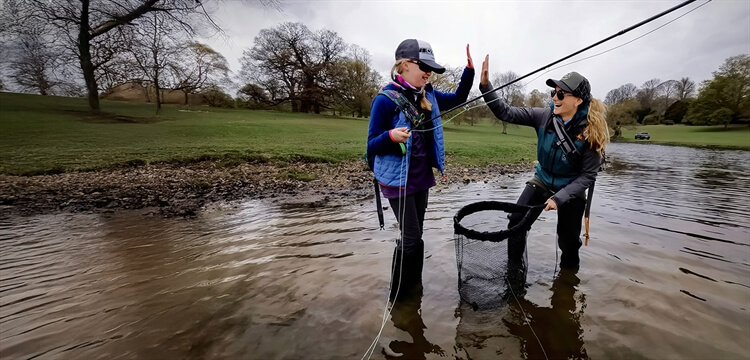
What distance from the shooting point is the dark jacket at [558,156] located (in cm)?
311

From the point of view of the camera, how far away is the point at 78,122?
20.5 meters

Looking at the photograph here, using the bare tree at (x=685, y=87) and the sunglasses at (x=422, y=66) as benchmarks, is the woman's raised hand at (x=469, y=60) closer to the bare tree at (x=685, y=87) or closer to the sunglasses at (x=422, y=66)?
the sunglasses at (x=422, y=66)

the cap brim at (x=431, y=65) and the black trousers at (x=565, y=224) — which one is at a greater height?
the cap brim at (x=431, y=65)

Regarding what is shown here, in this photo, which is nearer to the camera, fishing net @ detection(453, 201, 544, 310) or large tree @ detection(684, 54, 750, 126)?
fishing net @ detection(453, 201, 544, 310)

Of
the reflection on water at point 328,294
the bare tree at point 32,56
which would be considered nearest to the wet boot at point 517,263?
the reflection on water at point 328,294

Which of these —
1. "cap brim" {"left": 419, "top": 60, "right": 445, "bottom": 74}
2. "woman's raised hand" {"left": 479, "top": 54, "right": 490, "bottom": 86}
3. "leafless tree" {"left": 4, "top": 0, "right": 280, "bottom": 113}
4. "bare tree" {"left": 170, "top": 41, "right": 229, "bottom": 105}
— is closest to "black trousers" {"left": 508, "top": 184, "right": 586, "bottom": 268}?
"woman's raised hand" {"left": 479, "top": 54, "right": 490, "bottom": 86}

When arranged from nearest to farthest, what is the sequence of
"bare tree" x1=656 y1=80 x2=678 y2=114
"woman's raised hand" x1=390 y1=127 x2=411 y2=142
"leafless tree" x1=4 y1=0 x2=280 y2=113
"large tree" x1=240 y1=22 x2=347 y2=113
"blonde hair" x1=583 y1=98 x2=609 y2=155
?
1. "woman's raised hand" x1=390 y1=127 x2=411 y2=142
2. "blonde hair" x1=583 y1=98 x2=609 y2=155
3. "leafless tree" x1=4 y1=0 x2=280 y2=113
4. "large tree" x1=240 y1=22 x2=347 y2=113
5. "bare tree" x1=656 y1=80 x2=678 y2=114

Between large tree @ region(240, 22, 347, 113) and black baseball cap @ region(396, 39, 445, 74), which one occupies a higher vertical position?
large tree @ region(240, 22, 347, 113)

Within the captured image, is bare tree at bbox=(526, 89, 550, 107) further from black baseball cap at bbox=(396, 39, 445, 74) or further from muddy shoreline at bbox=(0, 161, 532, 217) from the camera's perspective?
black baseball cap at bbox=(396, 39, 445, 74)

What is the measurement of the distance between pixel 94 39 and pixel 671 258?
32145 millimetres

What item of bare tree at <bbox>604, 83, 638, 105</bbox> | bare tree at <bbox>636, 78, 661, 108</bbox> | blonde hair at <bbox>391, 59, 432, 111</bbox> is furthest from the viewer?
bare tree at <bbox>604, 83, 638, 105</bbox>

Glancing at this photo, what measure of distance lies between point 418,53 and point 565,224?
2.49 meters

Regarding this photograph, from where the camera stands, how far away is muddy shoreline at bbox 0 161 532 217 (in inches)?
264

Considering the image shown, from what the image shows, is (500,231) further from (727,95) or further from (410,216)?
(727,95)
